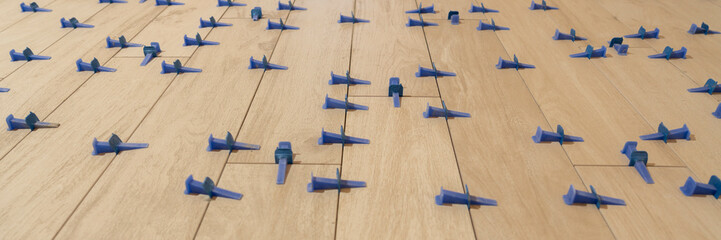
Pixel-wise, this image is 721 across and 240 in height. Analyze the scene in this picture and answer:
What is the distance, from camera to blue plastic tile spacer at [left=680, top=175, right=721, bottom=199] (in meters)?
1.10

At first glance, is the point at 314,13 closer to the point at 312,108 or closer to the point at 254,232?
the point at 312,108

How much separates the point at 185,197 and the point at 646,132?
123 centimetres

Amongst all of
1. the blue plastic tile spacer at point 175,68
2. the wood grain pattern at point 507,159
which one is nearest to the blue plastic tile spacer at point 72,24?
the blue plastic tile spacer at point 175,68

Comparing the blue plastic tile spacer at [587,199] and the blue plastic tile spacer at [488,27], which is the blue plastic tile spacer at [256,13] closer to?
the blue plastic tile spacer at [488,27]

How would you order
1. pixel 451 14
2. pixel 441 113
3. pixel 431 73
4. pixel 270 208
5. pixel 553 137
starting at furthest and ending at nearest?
pixel 451 14 < pixel 431 73 < pixel 441 113 < pixel 553 137 < pixel 270 208

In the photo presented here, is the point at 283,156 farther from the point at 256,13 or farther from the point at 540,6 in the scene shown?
the point at 540,6

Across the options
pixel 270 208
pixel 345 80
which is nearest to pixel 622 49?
pixel 345 80

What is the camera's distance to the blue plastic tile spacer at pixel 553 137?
128 centimetres

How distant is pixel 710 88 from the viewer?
5.06 ft

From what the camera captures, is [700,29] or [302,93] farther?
[700,29]

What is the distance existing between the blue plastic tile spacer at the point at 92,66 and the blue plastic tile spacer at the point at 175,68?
0.20m

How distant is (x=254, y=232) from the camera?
39.6 inches

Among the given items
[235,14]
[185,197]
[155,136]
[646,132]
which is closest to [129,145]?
[155,136]

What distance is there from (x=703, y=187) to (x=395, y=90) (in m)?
0.82
